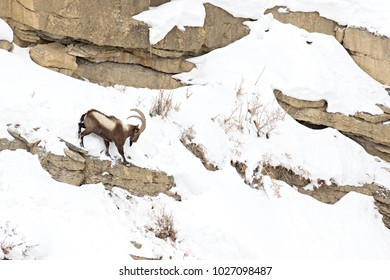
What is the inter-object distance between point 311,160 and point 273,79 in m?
1.54

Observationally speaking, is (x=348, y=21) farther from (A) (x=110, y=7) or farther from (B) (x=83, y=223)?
(B) (x=83, y=223)

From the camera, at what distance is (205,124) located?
6.93 meters

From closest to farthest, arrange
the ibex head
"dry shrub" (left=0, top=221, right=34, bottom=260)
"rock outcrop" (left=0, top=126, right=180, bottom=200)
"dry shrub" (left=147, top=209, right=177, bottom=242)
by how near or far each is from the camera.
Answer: "dry shrub" (left=0, top=221, right=34, bottom=260), "dry shrub" (left=147, top=209, right=177, bottom=242), "rock outcrop" (left=0, top=126, right=180, bottom=200), the ibex head

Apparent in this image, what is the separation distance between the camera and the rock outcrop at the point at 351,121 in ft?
25.7

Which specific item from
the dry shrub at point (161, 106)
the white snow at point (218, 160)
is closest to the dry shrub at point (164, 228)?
the white snow at point (218, 160)

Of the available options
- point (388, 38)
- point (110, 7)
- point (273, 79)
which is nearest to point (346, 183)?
point (273, 79)

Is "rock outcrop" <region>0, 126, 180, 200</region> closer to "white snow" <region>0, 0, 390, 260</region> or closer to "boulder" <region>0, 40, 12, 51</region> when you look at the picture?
"white snow" <region>0, 0, 390, 260</region>

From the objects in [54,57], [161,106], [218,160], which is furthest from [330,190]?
[54,57]

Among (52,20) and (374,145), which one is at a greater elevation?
(52,20)

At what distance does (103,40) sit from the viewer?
7883 millimetres

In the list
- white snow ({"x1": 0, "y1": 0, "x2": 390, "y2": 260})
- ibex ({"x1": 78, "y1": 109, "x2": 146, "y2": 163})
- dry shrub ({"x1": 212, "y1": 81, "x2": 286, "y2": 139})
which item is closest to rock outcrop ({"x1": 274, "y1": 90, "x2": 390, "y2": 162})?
white snow ({"x1": 0, "y1": 0, "x2": 390, "y2": 260})

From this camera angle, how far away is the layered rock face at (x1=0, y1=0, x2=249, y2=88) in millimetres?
7703

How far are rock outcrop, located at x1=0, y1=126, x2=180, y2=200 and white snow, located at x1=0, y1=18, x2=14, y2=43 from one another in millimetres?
2193

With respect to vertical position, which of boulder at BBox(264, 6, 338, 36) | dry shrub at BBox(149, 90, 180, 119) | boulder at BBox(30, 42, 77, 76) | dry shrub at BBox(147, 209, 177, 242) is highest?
boulder at BBox(264, 6, 338, 36)
